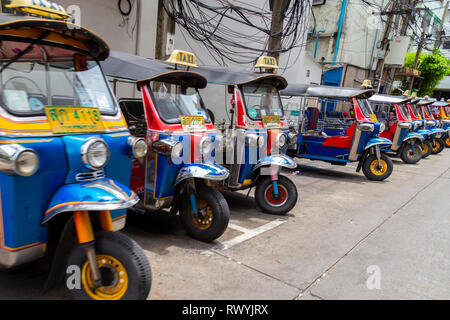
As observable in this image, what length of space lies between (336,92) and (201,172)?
5253 mm

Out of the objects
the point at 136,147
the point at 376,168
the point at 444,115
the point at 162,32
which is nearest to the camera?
the point at 136,147

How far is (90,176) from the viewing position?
2689 millimetres

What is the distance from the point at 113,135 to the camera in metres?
2.94

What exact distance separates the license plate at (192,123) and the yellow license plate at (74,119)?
1441 mm

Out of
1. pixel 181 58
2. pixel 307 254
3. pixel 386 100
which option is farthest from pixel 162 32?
pixel 386 100

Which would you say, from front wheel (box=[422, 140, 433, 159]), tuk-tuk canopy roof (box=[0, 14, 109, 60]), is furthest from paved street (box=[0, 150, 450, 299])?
front wheel (box=[422, 140, 433, 159])

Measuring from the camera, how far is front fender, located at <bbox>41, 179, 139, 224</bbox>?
2.34m

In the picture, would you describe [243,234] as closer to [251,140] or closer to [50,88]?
[251,140]

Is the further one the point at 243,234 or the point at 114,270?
the point at 243,234

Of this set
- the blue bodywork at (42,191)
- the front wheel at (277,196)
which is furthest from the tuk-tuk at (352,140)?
the blue bodywork at (42,191)

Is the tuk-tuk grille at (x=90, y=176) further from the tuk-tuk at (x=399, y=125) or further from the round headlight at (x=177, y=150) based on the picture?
the tuk-tuk at (x=399, y=125)

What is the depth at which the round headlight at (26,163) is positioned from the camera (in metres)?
2.19

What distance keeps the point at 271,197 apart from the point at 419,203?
3178 mm
